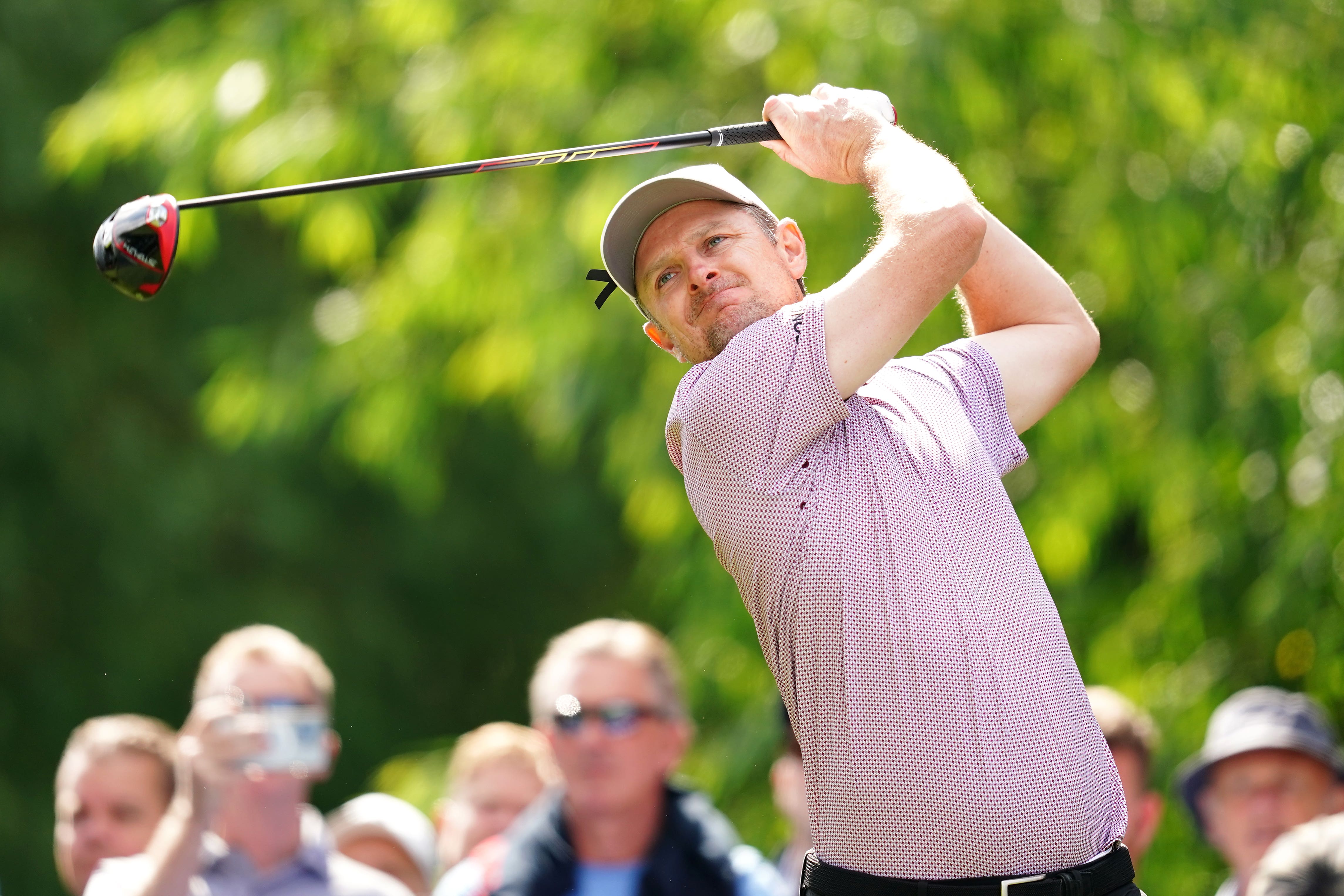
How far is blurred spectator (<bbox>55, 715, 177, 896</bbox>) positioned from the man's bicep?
2414 mm

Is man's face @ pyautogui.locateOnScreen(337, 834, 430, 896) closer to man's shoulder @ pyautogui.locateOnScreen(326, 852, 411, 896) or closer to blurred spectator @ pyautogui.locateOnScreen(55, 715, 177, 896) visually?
man's shoulder @ pyautogui.locateOnScreen(326, 852, 411, 896)

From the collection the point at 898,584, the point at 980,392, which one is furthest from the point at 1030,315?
the point at 898,584

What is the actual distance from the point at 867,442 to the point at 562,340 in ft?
11.0

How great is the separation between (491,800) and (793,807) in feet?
2.61

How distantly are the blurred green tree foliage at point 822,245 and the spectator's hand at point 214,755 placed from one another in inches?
89.5

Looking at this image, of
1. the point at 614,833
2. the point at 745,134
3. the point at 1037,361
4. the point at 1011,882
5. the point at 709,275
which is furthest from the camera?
the point at 614,833

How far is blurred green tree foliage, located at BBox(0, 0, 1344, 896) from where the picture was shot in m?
5.23

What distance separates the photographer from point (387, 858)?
4.06 m

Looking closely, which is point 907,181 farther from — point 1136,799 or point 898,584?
point 1136,799

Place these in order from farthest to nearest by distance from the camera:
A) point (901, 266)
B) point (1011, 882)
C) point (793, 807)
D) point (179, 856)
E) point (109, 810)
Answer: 1. point (793, 807)
2. point (109, 810)
3. point (179, 856)
4. point (901, 266)
5. point (1011, 882)

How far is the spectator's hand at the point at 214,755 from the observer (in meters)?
3.40

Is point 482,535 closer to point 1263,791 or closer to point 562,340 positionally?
point 562,340

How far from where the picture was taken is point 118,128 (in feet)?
20.3

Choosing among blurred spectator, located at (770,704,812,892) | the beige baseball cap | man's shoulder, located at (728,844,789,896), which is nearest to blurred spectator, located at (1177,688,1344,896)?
blurred spectator, located at (770,704,812,892)
